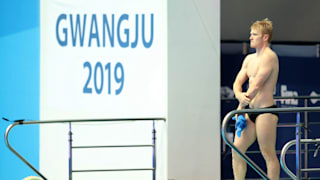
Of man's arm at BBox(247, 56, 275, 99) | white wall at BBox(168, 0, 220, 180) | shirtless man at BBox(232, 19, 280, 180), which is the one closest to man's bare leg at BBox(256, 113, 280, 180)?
shirtless man at BBox(232, 19, 280, 180)

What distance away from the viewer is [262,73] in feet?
15.0

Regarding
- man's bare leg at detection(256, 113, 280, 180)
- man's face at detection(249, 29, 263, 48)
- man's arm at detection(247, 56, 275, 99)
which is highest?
man's face at detection(249, 29, 263, 48)

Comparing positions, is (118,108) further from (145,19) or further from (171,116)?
(145,19)

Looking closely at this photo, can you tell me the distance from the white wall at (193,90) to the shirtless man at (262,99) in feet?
1.34

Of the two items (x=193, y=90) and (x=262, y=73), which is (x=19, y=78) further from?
(x=262, y=73)

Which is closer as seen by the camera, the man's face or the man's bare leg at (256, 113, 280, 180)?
the man's bare leg at (256, 113, 280, 180)

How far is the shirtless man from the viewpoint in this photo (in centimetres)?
459

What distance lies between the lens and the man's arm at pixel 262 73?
4.57 meters

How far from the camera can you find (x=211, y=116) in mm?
5098

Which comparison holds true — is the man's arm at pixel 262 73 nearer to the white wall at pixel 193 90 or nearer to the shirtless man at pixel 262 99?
the shirtless man at pixel 262 99

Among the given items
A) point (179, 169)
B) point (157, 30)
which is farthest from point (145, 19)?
point (179, 169)

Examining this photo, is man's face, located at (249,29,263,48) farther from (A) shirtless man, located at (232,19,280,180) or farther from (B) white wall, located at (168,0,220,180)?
(B) white wall, located at (168,0,220,180)

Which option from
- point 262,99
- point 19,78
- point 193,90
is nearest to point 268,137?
point 262,99

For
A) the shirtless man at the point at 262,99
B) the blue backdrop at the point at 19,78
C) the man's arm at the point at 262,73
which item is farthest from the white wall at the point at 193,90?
the blue backdrop at the point at 19,78
